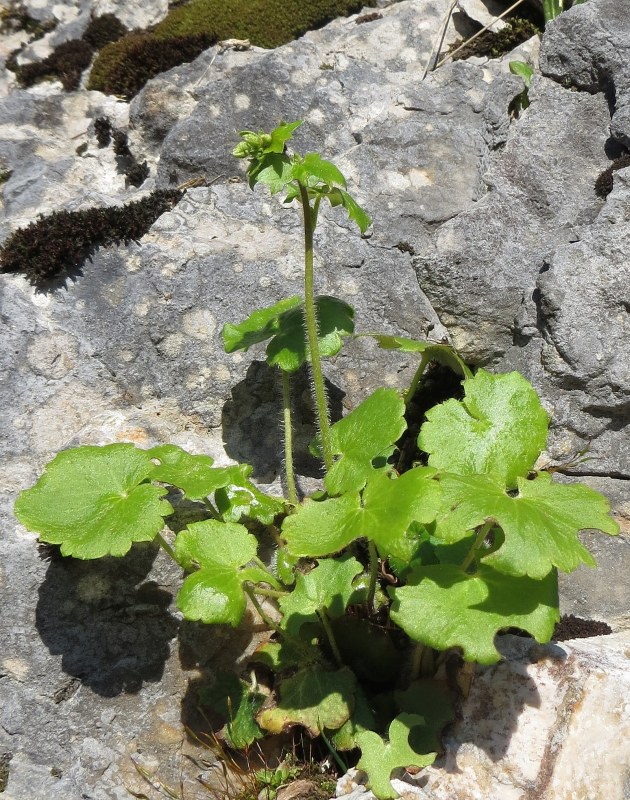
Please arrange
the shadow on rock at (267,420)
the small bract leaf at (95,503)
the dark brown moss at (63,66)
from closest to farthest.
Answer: the small bract leaf at (95,503)
the shadow on rock at (267,420)
the dark brown moss at (63,66)

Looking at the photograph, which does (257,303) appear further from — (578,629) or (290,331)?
(578,629)

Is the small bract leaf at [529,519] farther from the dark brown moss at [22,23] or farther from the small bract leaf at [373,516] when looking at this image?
the dark brown moss at [22,23]

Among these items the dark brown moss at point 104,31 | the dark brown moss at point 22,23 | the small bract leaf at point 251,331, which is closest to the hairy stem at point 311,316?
the small bract leaf at point 251,331

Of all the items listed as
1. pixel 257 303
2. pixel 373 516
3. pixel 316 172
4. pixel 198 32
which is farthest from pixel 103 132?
pixel 373 516

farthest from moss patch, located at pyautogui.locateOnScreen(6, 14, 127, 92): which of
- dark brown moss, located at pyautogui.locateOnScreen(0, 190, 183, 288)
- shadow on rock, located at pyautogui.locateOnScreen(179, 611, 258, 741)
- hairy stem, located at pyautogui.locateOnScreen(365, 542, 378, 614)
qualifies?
hairy stem, located at pyautogui.locateOnScreen(365, 542, 378, 614)

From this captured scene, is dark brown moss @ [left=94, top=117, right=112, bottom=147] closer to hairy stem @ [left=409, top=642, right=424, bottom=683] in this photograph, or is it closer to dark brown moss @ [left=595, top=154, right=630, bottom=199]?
dark brown moss @ [left=595, top=154, right=630, bottom=199]
